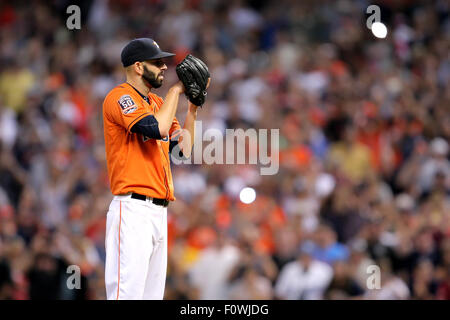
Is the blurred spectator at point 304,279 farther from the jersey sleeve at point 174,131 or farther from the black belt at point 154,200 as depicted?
the black belt at point 154,200

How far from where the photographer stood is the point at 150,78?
4.75m

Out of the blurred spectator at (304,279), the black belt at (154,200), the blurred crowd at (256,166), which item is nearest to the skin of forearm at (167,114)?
the black belt at (154,200)

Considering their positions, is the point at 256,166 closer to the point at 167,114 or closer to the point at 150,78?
the point at 150,78

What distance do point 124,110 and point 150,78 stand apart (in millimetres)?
306

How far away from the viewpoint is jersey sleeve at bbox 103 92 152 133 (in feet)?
14.9

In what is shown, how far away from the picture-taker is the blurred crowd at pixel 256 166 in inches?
318

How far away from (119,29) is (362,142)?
14.1ft

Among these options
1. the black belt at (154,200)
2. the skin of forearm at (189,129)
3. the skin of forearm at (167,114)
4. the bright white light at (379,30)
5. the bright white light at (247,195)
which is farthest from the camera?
the bright white light at (379,30)

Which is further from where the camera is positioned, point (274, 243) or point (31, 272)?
point (274, 243)

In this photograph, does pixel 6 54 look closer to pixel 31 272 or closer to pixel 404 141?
pixel 31 272

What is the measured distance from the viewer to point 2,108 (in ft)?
36.0

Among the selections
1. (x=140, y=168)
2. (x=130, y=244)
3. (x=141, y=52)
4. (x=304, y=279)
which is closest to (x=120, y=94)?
(x=141, y=52)
